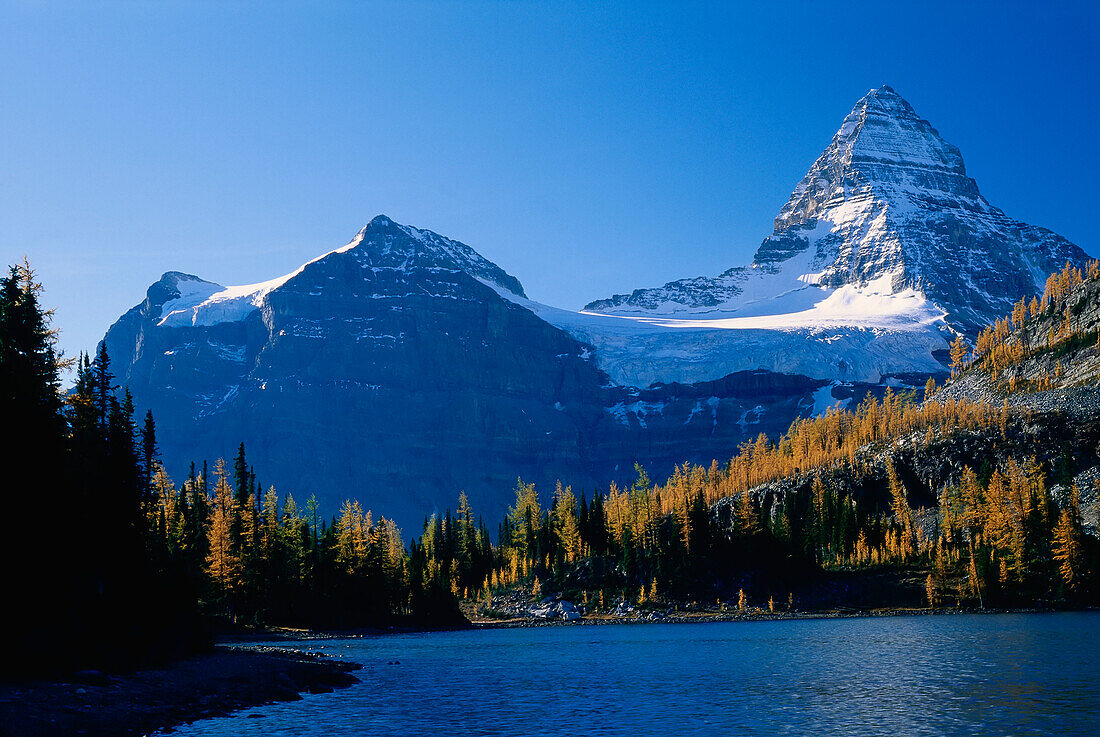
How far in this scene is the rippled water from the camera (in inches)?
1970

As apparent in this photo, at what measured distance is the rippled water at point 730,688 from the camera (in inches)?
1970

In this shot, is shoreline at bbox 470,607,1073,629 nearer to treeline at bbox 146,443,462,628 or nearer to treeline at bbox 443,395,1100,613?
treeline at bbox 443,395,1100,613

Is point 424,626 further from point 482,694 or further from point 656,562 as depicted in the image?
point 482,694

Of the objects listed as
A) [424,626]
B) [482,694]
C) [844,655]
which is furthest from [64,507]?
[424,626]

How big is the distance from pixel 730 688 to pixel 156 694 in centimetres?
3611

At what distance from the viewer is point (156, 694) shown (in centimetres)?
5372

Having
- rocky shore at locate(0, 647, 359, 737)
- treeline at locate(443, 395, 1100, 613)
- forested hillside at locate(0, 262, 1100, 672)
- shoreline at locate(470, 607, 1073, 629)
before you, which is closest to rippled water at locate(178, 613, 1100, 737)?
rocky shore at locate(0, 647, 359, 737)

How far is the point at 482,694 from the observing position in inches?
2586

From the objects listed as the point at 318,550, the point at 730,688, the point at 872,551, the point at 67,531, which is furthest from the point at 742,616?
the point at 67,531

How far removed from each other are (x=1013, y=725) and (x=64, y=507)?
54200 mm

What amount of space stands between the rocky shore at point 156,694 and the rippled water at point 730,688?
218 cm

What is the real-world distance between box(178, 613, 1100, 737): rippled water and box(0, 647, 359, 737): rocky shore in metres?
2.18

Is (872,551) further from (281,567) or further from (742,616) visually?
(281,567)

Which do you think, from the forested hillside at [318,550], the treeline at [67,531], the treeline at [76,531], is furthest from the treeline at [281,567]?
the treeline at [67,531]
